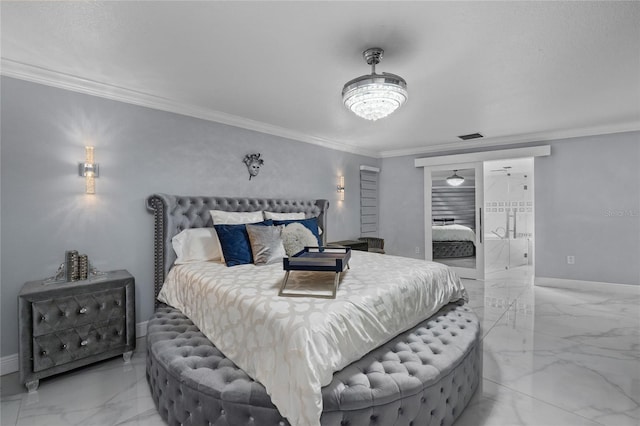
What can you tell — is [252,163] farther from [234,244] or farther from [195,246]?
[234,244]

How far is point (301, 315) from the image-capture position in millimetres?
1625

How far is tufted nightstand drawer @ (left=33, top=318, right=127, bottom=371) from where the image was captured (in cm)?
228

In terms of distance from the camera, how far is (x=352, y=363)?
5.67 ft

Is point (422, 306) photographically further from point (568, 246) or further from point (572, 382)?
point (568, 246)

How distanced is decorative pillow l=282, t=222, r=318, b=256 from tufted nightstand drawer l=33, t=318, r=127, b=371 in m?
1.54

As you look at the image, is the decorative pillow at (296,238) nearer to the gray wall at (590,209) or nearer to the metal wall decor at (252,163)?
the metal wall decor at (252,163)

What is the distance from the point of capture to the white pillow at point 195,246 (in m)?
3.11

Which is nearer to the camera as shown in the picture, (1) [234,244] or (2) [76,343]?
(2) [76,343]

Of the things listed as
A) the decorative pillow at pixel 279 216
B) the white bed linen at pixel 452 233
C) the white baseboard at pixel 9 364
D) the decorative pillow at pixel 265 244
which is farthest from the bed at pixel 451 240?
the white baseboard at pixel 9 364

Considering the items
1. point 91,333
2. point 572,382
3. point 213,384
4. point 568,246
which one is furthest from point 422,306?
point 568,246

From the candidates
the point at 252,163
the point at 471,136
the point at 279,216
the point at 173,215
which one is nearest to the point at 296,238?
the point at 279,216

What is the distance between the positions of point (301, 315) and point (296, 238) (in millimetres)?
1609

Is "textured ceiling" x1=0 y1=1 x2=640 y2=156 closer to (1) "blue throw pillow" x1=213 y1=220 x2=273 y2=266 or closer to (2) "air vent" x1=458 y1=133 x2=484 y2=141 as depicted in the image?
(2) "air vent" x1=458 y1=133 x2=484 y2=141

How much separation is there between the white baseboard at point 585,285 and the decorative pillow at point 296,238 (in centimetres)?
407
